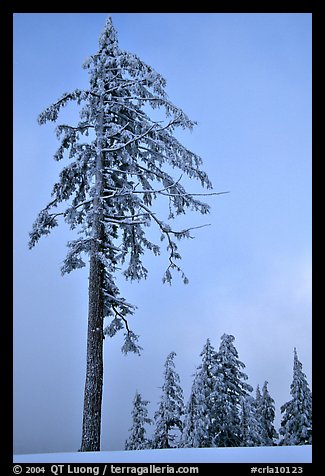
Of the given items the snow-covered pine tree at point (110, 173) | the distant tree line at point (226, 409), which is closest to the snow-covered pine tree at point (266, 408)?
the distant tree line at point (226, 409)

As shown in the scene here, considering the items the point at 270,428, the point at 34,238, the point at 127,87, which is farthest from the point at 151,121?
the point at 270,428

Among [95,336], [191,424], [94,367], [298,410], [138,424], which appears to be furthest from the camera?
[138,424]

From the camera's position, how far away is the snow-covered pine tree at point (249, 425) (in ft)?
57.1

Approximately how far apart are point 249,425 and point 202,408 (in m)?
2.33

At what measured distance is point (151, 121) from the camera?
11.8 m

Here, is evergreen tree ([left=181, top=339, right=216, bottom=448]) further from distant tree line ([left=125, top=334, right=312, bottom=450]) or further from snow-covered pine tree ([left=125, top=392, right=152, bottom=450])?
snow-covered pine tree ([left=125, top=392, right=152, bottom=450])

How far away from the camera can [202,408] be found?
676 inches

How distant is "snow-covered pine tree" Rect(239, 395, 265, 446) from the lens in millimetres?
17391

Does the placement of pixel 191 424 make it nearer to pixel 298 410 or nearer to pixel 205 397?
pixel 205 397

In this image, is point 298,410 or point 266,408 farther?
point 266,408

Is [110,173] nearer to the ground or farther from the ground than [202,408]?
farther from the ground

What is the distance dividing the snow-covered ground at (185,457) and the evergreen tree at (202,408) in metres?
9.92

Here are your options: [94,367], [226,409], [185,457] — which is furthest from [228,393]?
[185,457]
